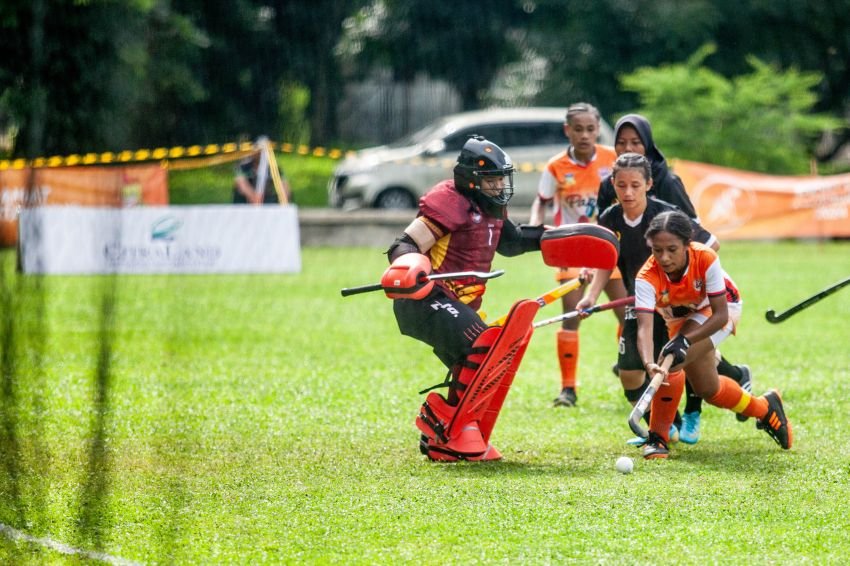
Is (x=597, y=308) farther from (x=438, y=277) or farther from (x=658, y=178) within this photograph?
(x=438, y=277)

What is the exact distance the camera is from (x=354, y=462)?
7098mm

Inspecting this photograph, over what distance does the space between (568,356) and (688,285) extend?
244cm

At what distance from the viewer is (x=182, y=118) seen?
107ft

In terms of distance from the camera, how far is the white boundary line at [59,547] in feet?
16.4

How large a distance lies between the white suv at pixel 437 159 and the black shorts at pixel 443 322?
17754 mm

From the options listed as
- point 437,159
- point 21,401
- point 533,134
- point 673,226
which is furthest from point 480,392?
point 533,134

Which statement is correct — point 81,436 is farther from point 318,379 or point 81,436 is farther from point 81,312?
point 81,312

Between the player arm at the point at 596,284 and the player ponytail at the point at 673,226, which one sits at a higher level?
the player ponytail at the point at 673,226

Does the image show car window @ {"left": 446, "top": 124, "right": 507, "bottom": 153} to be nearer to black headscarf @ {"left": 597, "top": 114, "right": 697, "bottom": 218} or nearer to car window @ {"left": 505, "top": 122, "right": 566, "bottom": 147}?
car window @ {"left": 505, "top": 122, "right": 566, "bottom": 147}

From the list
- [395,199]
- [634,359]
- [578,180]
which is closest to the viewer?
[634,359]

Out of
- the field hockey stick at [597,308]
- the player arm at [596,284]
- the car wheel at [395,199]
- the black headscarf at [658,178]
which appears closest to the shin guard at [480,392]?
the field hockey stick at [597,308]

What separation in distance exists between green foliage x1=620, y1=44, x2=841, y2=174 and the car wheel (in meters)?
5.58

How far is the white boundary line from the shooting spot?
16.4ft

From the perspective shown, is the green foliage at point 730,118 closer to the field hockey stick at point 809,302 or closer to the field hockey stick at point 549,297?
the field hockey stick at point 809,302
